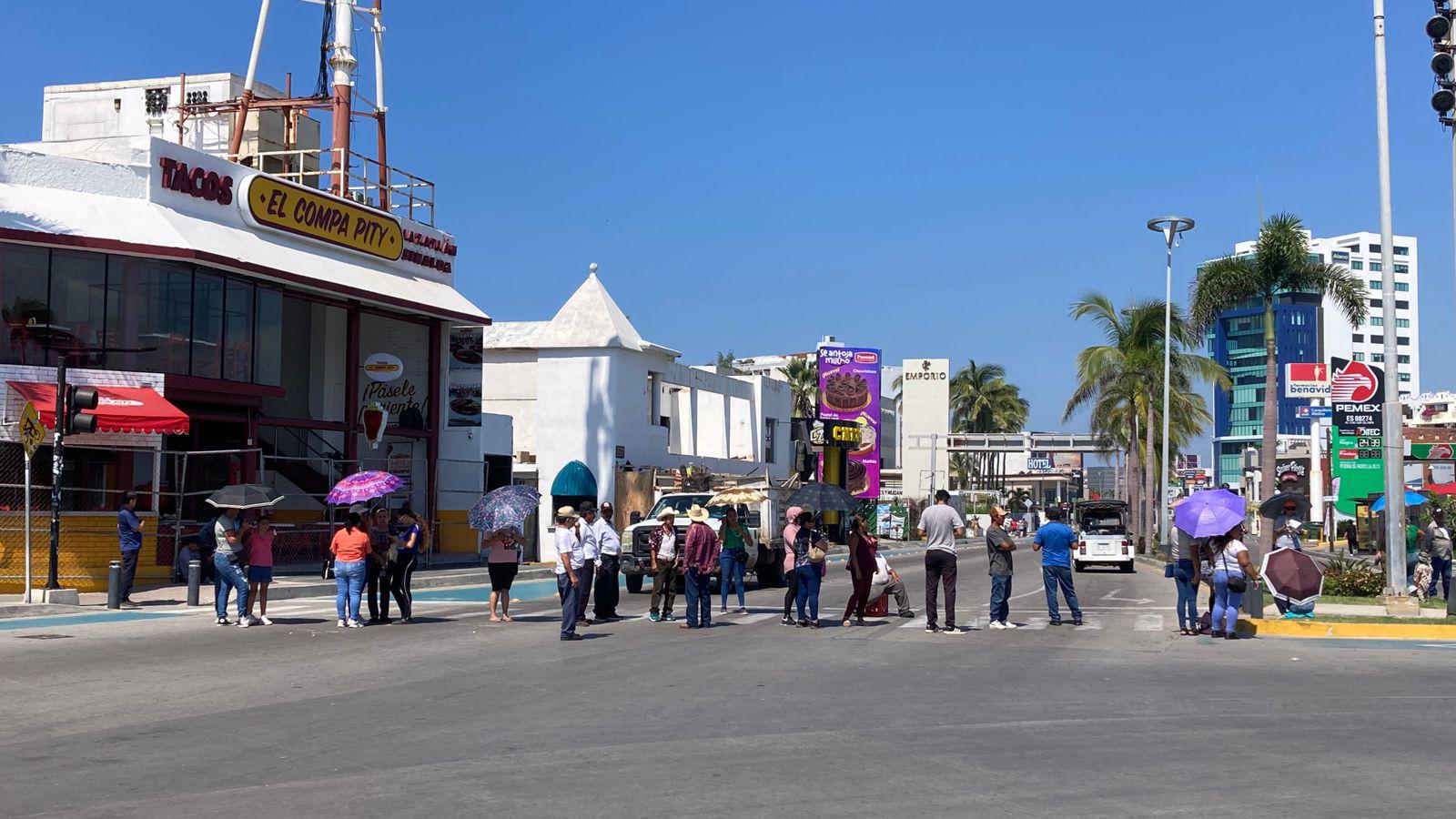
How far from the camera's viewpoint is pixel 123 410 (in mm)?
25578

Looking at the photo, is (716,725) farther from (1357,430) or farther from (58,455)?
(1357,430)

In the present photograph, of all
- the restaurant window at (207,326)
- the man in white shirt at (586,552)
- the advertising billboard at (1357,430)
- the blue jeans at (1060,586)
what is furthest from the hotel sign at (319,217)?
the advertising billboard at (1357,430)

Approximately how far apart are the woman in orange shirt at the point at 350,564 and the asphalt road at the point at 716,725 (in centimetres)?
178

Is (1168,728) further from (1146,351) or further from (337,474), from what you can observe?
(1146,351)

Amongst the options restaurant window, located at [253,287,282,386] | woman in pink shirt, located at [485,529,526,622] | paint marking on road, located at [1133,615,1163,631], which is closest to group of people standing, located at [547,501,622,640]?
woman in pink shirt, located at [485,529,526,622]

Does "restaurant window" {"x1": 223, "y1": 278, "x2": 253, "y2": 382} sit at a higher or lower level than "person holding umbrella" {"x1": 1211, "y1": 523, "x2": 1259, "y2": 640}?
higher

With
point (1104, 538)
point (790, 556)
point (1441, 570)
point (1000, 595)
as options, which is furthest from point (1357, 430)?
point (790, 556)

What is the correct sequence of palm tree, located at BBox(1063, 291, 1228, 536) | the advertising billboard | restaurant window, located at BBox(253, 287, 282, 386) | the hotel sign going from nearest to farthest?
restaurant window, located at BBox(253, 287, 282, 386), the hotel sign, the advertising billboard, palm tree, located at BBox(1063, 291, 1228, 536)

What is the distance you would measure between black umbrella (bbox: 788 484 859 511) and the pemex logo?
2186 cm

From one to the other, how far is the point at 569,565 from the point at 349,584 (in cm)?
387

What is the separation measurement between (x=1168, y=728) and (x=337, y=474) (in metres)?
28.7

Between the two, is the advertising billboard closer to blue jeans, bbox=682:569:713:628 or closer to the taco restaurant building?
blue jeans, bbox=682:569:713:628

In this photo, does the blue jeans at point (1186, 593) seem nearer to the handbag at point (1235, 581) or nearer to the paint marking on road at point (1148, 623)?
the handbag at point (1235, 581)

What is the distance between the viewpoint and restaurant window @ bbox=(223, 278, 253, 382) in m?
30.4
